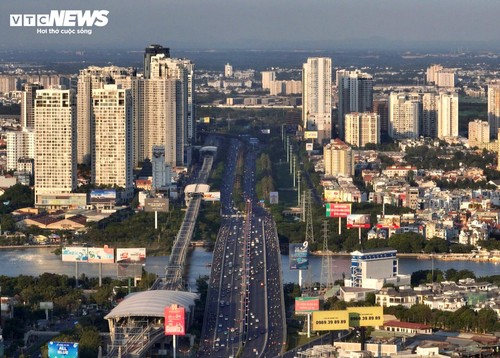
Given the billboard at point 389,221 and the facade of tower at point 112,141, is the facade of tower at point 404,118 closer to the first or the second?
the facade of tower at point 112,141

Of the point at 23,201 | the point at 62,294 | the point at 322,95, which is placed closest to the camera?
the point at 62,294

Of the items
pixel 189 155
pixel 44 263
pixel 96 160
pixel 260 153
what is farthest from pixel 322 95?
pixel 44 263

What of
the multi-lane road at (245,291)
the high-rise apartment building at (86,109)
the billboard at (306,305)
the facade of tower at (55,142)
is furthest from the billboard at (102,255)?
the high-rise apartment building at (86,109)

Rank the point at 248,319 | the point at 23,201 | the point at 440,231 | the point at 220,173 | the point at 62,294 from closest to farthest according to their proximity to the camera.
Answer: the point at 248,319 → the point at 62,294 → the point at 440,231 → the point at 23,201 → the point at 220,173

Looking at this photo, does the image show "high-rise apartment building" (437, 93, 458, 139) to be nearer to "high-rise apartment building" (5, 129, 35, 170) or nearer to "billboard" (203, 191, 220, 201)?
"high-rise apartment building" (5, 129, 35, 170)

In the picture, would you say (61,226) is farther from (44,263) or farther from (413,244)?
(413,244)
